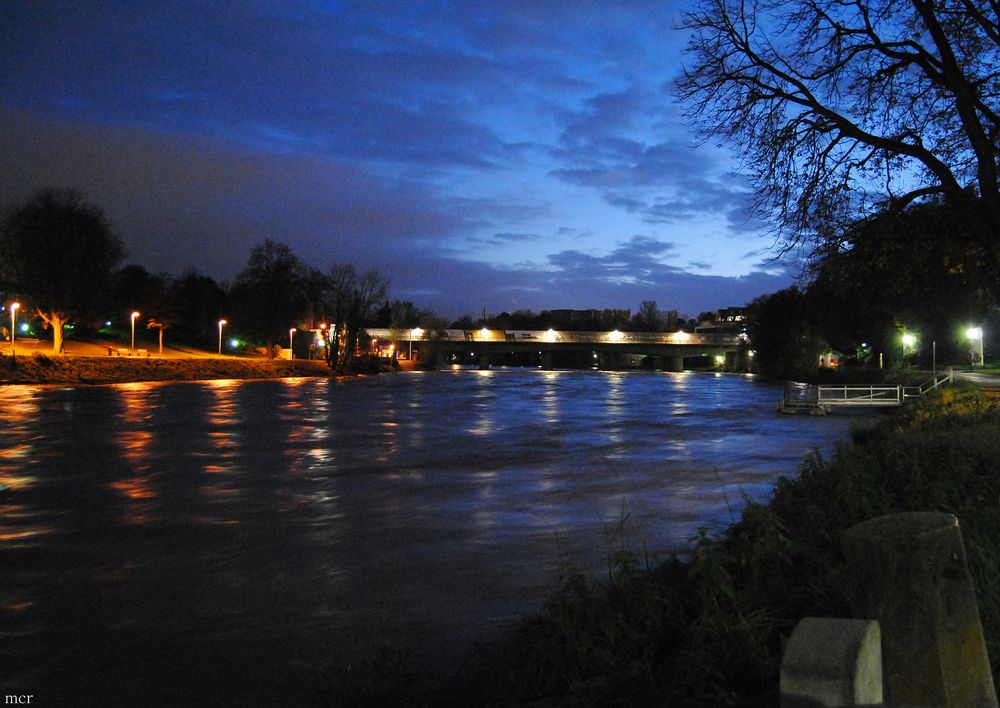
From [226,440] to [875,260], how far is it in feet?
80.6

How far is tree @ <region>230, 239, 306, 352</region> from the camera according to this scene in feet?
374

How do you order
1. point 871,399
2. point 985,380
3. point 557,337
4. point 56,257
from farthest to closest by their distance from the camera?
point 557,337, point 56,257, point 985,380, point 871,399

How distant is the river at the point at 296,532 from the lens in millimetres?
8062

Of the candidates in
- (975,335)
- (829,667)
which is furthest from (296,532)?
(975,335)

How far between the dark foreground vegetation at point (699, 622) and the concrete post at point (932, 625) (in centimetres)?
75

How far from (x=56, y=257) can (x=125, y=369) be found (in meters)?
11.9

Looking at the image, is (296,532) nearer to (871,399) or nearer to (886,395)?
(871,399)

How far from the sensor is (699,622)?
5.52 metres

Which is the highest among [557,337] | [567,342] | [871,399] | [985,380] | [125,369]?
[557,337]

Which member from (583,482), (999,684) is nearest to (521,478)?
(583,482)

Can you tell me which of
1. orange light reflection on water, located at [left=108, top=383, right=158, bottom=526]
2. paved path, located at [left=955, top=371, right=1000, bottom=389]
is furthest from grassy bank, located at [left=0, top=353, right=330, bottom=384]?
paved path, located at [left=955, top=371, right=1000, bottom=389]

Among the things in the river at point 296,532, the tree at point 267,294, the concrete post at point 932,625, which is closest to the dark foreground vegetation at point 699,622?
the concrete post at point 932,625

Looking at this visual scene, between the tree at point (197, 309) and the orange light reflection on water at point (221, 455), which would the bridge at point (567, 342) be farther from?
the orange light reflection on water at point (221, 455)

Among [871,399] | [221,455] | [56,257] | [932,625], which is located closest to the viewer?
[932,625]
